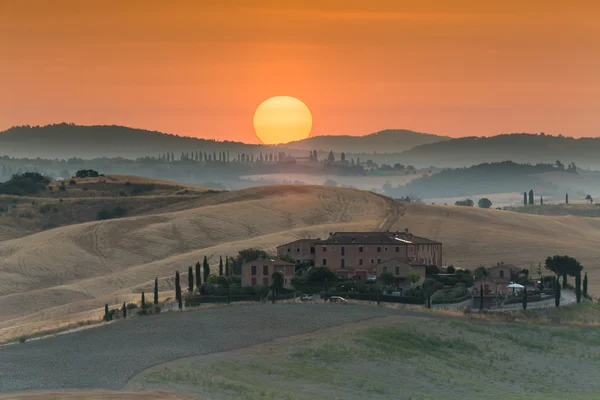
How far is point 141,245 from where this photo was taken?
149 metres

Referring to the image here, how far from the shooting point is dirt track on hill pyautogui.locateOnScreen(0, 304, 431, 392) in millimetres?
56312

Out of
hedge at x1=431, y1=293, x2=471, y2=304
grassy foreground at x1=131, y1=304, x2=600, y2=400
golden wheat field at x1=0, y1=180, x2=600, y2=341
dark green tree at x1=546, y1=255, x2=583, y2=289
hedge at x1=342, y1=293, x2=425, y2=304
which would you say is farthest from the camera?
golden wheat field at x1=0, y1=180, x2=600, y2=341

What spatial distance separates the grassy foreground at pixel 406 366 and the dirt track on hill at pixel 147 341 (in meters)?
1.74

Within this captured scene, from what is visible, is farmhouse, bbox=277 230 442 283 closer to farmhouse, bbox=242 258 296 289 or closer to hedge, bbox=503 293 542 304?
farmhouse, bbox=242 258 296 289

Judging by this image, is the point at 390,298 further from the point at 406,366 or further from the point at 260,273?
the point at 406,366

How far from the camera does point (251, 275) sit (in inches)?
3755

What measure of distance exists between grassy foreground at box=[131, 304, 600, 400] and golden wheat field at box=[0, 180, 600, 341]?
2902 cm

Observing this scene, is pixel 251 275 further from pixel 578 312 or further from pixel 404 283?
pixel 578 312

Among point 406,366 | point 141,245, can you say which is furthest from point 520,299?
point 141,245

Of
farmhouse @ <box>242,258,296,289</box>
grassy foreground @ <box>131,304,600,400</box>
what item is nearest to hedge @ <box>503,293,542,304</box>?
grassy foreground @ <box>131,304,600,400</box>

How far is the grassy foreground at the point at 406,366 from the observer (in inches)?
2201

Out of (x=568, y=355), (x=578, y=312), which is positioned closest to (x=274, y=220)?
(x=578, y=312)

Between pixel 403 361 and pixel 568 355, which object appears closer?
pixel 403 361

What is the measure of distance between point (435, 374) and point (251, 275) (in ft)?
111
